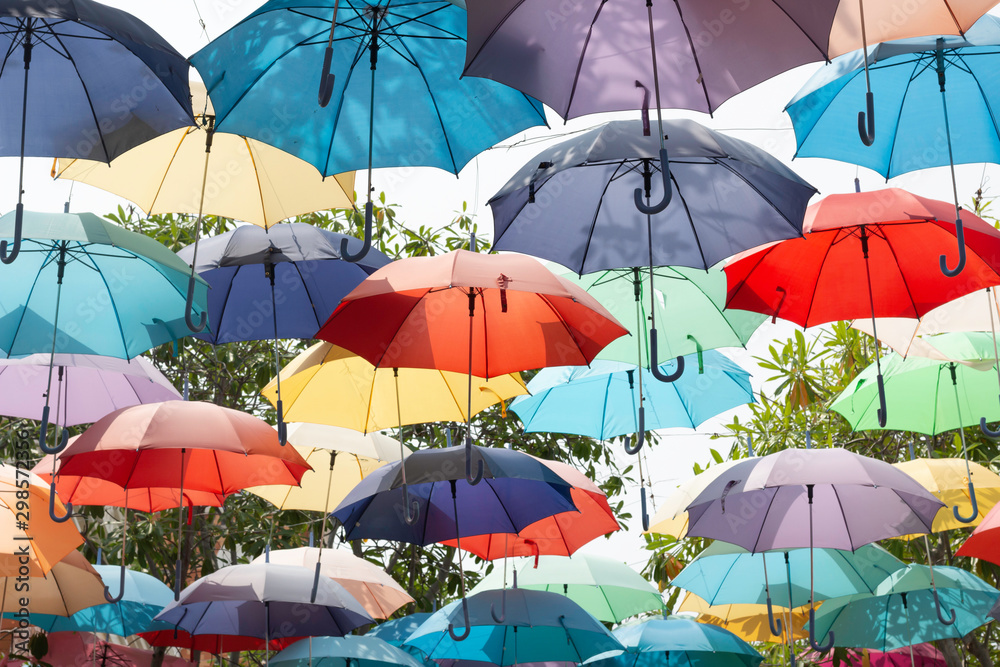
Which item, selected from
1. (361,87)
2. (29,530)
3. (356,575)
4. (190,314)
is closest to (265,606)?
(356,575)

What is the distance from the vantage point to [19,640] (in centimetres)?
553

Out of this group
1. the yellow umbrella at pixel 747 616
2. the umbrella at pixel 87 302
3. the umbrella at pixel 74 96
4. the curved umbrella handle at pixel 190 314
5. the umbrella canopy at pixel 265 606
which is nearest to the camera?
the umbrella at pixel 74 96

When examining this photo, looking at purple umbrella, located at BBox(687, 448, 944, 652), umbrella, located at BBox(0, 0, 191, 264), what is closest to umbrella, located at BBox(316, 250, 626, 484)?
purple umbrella, located at BBox(687, 448, 944, 652)

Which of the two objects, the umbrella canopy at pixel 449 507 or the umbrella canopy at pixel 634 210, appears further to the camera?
the umbrella canopy at pixel 449 507

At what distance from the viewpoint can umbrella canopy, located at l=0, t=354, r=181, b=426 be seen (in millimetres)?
5316

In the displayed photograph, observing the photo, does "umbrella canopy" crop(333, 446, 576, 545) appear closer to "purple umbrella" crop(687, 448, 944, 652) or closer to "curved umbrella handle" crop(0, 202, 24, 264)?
"purple umbrella" crop(687, 448, 944, 652)

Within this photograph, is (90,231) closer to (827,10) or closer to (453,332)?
(453,332)

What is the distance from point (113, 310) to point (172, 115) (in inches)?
56.1

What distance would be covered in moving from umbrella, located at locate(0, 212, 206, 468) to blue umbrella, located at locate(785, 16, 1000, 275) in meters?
3.02

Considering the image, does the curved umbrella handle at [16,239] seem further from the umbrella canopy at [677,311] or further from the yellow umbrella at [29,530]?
the umbrella canopy at [677,311]

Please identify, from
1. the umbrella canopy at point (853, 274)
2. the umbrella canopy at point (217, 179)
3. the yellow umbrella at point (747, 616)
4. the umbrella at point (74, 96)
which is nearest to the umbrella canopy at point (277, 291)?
the umbrella canopy at point (217, 179)

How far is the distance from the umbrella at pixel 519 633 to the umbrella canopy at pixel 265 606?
52 centimetres

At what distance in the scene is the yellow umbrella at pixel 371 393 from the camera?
18.0 ft

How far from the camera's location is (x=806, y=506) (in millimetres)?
5363
